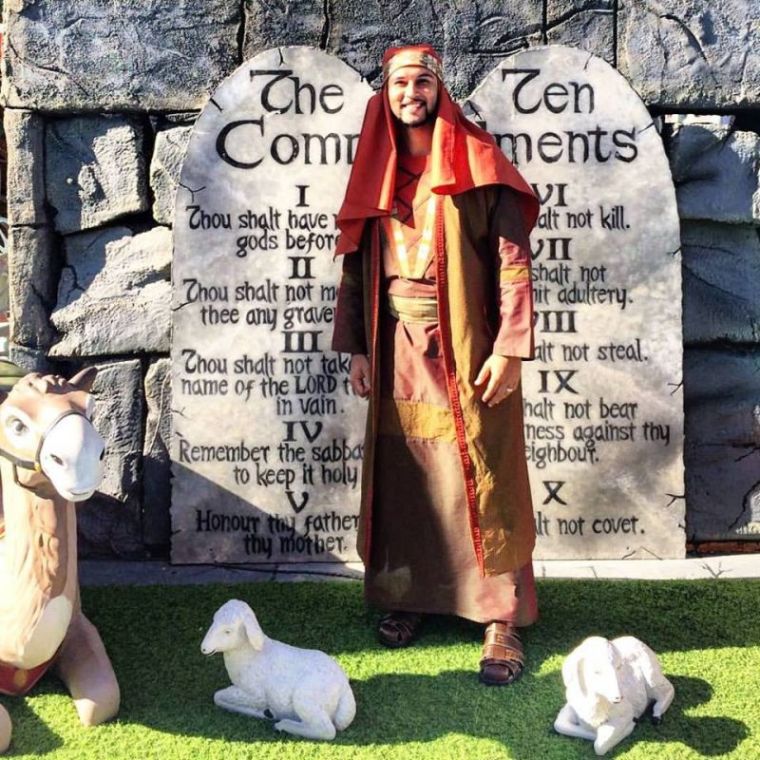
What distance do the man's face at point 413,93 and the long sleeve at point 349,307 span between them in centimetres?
51

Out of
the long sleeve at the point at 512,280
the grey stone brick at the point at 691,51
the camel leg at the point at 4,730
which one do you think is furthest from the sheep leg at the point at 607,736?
the grey stone brick at the point at 691,51

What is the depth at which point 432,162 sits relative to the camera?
9.38ft

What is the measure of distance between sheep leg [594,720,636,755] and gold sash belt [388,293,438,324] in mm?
1277

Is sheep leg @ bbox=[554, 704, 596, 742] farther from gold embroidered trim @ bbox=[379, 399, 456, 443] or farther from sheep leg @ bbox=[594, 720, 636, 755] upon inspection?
gold embroidered trim @ bbox=[379, 399, 456, 443]

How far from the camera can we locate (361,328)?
3188 mm

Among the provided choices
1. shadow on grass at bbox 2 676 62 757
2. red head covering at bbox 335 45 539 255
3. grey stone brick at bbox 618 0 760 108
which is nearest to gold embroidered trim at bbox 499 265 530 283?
red head covering at bbox 335 45 539 255

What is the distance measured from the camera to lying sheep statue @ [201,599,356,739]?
8.37ft

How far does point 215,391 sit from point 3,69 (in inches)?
62.8

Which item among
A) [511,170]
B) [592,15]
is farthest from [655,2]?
[511,170]

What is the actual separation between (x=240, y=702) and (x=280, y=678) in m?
0.19

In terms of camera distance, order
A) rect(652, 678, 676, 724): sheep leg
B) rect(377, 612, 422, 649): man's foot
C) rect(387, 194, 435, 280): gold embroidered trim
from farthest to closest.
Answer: rect(377, 612, 422, 649): man's foot → rect(387, 194, 435, 280): gold embroidered trim → rect(652, 678, 676, 724): sheep leg

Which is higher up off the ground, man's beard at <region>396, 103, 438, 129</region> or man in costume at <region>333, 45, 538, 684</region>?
man's beard at <region>396, 103, 438, 129</region>

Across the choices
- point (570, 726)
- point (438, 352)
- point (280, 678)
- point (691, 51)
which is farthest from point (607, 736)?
point (691, 51)

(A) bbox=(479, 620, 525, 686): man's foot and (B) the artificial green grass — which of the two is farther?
(A) bbox=(479, 620, 525, 686): man's foot
